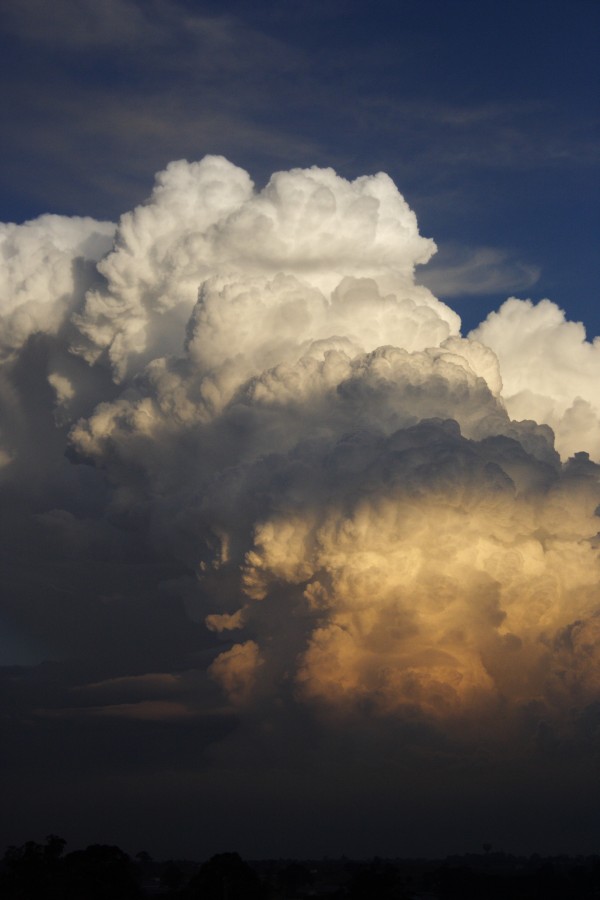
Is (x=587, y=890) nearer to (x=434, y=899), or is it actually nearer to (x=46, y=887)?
(x=434, y=899)

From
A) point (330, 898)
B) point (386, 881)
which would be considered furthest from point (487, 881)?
point (386, 881)

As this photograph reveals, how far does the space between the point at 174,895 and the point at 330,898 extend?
1672cm

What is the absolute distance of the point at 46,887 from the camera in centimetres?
12438

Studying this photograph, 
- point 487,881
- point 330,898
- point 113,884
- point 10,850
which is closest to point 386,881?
point 330,898

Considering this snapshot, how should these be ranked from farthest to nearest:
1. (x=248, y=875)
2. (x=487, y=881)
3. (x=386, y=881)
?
1. (x=487, y=881)
2. (x=248, y=875)
3. (x=386, y=881)

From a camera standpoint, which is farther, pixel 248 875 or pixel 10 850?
pixel 10 850

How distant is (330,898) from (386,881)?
17.3 m

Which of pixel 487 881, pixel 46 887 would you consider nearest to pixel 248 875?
pixel 46 887

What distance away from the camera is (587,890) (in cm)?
17600

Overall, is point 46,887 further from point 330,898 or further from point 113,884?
point 330,898

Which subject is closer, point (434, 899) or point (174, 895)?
point (174, 895)

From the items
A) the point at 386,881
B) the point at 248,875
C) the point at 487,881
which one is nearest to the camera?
the point at 386,881

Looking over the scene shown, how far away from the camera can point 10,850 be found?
598 feet

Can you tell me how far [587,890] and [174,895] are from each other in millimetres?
73181
